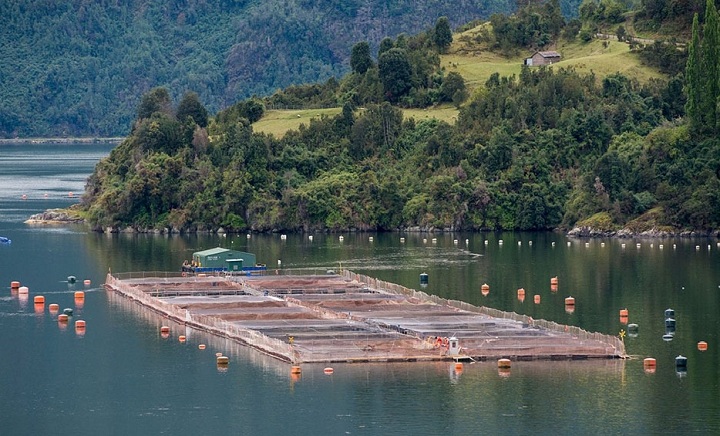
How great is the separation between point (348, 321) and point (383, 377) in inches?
766

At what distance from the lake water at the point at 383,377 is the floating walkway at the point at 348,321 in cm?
163

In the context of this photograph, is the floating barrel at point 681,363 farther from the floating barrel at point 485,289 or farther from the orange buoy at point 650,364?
the floating barrel at point 485,289

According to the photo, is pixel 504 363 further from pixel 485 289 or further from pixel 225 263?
pixel 225 263

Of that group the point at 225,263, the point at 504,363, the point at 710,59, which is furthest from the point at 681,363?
the point at 710,59

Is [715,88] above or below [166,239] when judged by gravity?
above

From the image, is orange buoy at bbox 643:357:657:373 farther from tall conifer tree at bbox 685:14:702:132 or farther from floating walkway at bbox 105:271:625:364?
tall conifer tree at bbox 685:14:702:132

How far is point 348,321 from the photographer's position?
119312mm

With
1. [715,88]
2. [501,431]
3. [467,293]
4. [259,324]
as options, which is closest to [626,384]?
[501,431]

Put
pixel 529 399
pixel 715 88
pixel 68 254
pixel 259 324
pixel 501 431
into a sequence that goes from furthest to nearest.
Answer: pixel 715 88 < pixel 68 254 < pixel 259 324 < pixel 529 399 < pixel 501 431

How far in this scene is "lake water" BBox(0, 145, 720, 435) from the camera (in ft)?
299

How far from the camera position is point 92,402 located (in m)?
97.5

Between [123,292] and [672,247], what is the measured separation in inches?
2324

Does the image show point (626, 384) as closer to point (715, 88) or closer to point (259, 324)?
point (259, 324)

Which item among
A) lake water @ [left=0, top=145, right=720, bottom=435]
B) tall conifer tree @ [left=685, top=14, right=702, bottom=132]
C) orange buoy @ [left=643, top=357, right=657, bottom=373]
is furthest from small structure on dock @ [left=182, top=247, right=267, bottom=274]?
orange buoy @ [left=643, top=357, right=657, bottom=373]
